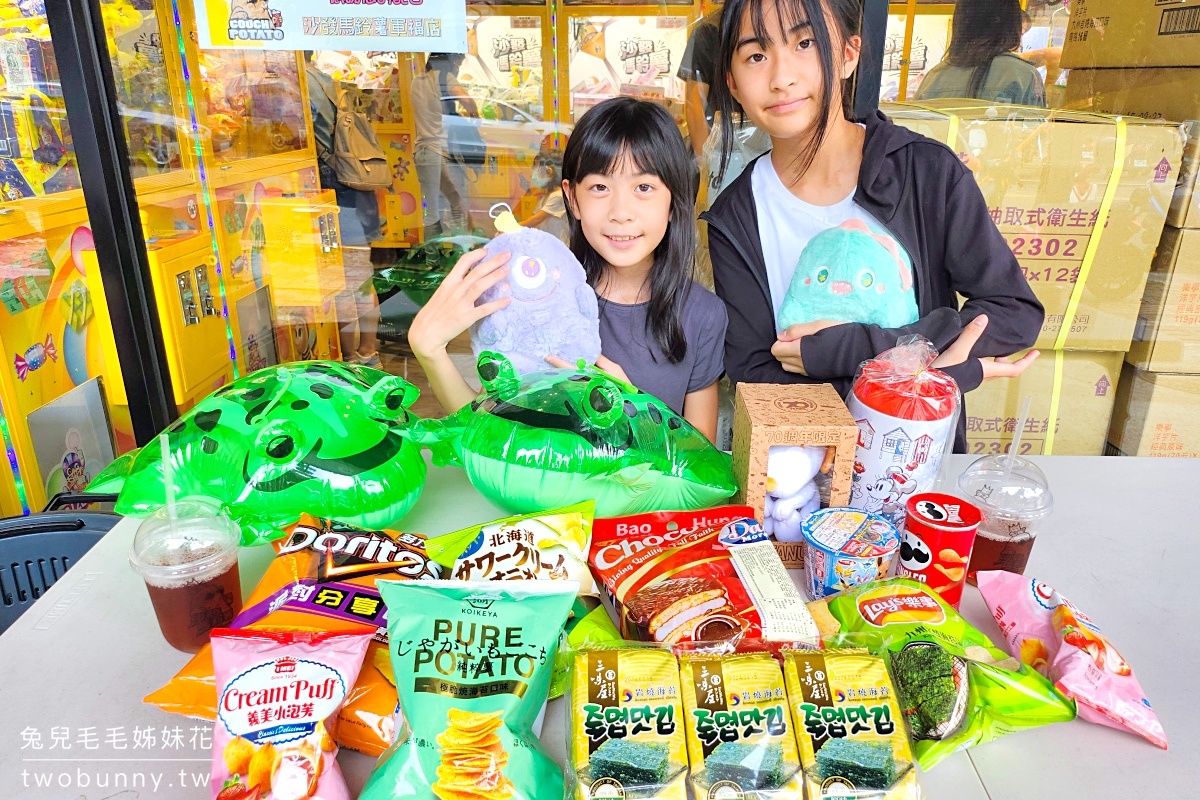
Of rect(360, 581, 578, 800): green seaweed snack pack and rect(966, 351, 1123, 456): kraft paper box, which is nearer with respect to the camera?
rect(360, 581, 578, 800): green seaweed snack pack

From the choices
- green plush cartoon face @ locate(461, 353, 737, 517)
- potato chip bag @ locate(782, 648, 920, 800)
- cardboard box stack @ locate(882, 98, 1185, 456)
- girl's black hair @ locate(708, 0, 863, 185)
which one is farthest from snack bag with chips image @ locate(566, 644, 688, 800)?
cardboard box stack @ locate(882, 98, 1185, 456)

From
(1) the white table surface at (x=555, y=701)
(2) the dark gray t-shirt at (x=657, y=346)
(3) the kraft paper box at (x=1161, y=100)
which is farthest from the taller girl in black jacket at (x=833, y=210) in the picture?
(3) the kraft paper box at (x=1161, y=100)

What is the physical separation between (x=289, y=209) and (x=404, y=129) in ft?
1.92

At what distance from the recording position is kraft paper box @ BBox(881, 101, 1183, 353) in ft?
6.77

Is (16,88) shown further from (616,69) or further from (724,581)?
(724,581)

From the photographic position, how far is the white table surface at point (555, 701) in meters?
0.78

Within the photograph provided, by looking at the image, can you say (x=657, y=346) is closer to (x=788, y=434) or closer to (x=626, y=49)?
(x=788, y=434)

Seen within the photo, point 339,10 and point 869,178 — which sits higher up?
point 339,10

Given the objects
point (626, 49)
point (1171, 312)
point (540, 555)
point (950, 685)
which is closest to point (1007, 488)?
point (950, 685)

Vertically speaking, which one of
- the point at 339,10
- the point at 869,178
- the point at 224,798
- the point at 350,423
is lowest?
the point at 224,798

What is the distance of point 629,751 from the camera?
67cm

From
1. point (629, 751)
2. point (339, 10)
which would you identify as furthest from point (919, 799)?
point (339, 10)

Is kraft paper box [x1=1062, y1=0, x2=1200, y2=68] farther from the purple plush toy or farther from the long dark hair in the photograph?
the purple plush toy

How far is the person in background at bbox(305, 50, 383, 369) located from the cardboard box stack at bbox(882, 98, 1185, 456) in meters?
2.05
